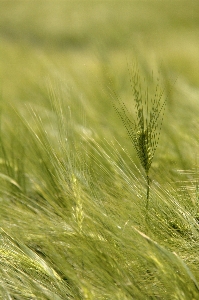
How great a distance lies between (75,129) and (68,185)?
32 cm

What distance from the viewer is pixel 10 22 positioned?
15305 millimetres

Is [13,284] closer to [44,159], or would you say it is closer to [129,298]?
[129,298]

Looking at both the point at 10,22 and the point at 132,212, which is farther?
the point at 10,22

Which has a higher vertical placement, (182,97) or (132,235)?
(132,235)

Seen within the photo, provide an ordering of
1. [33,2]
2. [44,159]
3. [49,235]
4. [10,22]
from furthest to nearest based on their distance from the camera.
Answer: [33,2], [10,22], [44,159], [49,235]

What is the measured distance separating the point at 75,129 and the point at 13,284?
0.36 m


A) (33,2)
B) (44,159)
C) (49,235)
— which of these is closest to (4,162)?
(44,159)

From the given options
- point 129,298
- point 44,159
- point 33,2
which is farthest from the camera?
point 33,2

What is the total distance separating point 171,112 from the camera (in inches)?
44.2

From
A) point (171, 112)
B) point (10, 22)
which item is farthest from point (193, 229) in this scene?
point (10, 22)

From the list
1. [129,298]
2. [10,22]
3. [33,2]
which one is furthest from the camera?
[33,2]

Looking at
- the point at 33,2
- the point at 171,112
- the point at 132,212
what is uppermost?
the point at 132,212

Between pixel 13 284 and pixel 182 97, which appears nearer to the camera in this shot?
pixel 13 284

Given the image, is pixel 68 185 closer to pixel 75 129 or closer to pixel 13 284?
pixel 13 284
